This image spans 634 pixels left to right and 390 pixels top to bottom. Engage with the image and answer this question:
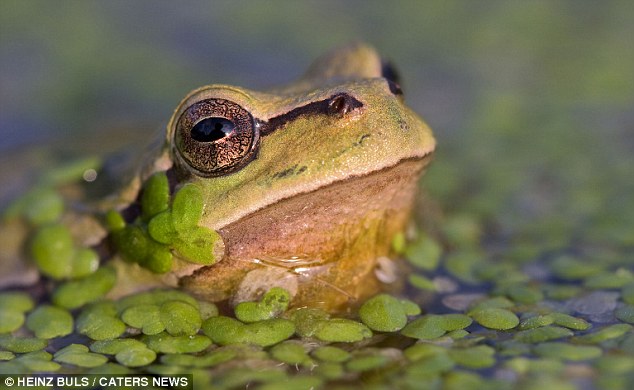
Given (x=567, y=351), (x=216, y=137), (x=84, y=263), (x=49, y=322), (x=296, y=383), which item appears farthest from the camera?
(x=84, y=263)

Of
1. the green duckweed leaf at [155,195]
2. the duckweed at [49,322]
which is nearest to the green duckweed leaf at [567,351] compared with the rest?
the green duckweed leaf at [155,195]

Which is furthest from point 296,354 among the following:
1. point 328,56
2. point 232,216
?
point 328,56

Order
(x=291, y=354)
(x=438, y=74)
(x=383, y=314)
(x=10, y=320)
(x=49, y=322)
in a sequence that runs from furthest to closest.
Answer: (x=438, y=74) → (x=10, y=320) → (x=49, y=322) → (x=383, y=314) → (x=291, y=354)

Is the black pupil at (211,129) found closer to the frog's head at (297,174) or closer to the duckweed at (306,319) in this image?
the frog's head at (297,174)

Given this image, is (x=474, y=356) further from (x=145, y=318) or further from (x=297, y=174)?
(x=145, y=318)

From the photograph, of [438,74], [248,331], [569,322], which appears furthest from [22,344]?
[438,74]

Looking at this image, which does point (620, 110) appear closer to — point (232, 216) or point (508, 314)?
point (508, 314)
